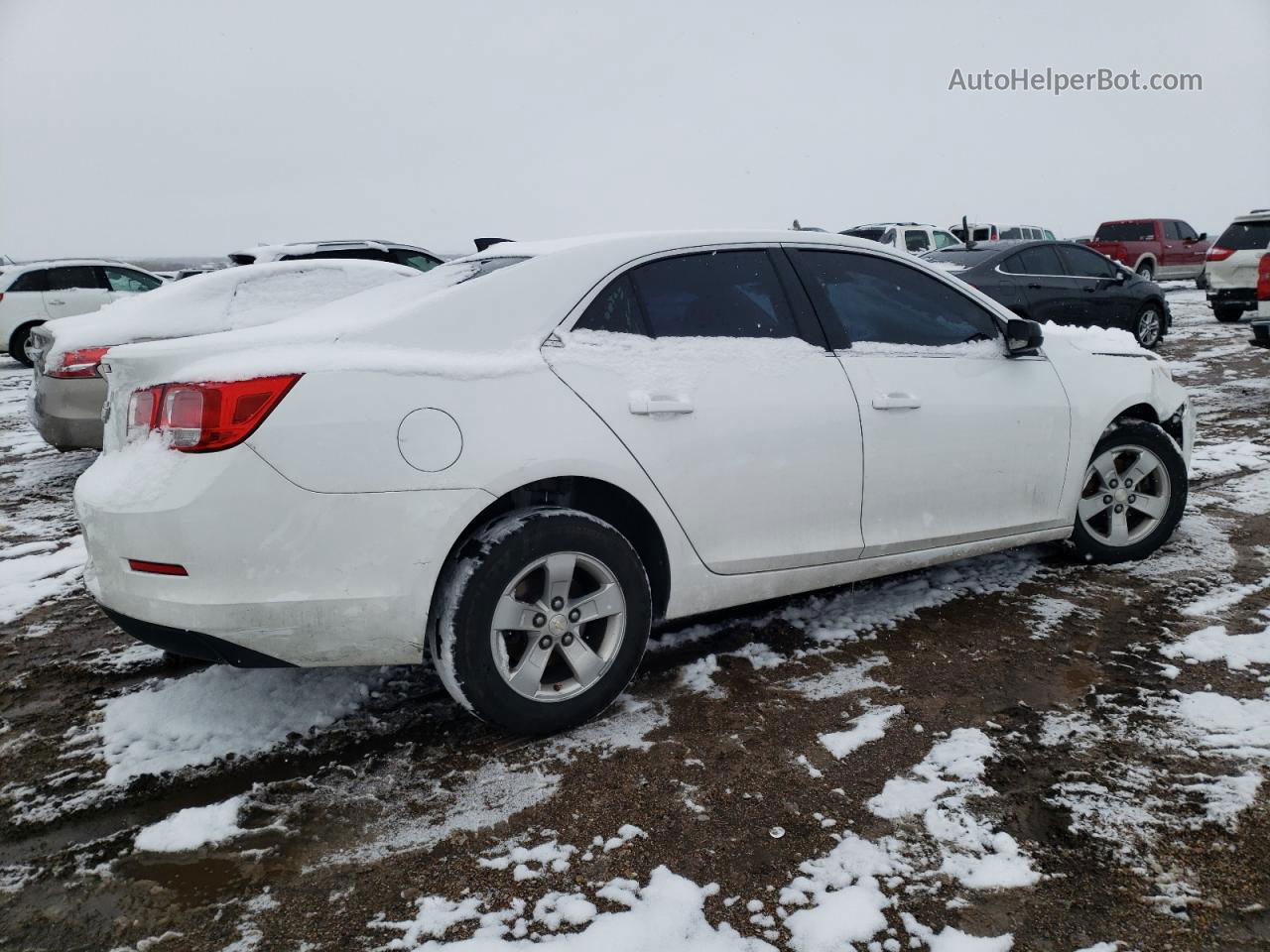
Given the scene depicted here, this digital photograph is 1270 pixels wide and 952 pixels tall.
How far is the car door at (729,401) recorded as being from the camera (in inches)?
116

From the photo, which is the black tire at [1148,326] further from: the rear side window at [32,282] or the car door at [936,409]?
the rear side window at [32,282]

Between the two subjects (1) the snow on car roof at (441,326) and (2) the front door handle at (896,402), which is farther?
(2) the front door handle at (896,402)

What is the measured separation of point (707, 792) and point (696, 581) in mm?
744

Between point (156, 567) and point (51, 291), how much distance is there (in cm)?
1554

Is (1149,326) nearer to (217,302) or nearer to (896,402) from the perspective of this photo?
(896,402)

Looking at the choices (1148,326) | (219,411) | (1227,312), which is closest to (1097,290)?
(1148,326)

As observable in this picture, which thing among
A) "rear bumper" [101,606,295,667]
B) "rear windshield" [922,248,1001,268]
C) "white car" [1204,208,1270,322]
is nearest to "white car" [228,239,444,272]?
"rear windshield" [922,248,1001,268]

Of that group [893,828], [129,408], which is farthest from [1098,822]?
[129,408]

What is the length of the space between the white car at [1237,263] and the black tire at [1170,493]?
12.7m

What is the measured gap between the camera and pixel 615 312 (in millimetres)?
3049

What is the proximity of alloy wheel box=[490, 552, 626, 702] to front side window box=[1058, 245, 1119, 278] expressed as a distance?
10.3 meters

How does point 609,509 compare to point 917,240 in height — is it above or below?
below

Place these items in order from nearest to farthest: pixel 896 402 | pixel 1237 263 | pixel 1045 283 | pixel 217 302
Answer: pixel 896 402
pixel 217 302
pixel 1045 283
pixel 1237 263

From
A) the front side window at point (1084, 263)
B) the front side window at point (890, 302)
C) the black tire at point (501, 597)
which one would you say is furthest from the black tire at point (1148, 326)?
the black tire at point (501, 597)
